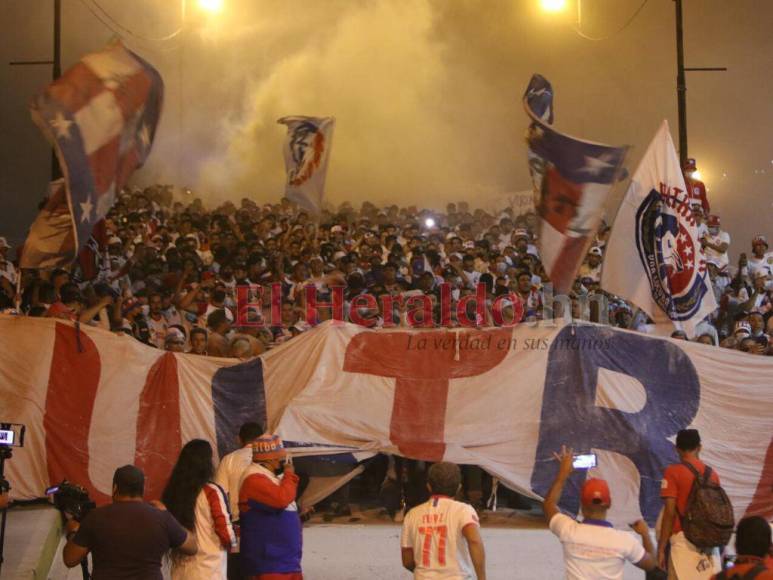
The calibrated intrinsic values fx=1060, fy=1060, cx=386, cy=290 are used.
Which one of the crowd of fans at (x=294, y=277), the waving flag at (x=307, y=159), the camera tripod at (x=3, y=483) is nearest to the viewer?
the camera tripod at (x=3, y=483)

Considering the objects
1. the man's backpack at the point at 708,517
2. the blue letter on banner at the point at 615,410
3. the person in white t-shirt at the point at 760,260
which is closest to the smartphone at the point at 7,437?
the man's backpack at the point at 708,517

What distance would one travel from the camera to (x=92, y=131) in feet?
31.6

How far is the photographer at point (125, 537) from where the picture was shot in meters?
5.39

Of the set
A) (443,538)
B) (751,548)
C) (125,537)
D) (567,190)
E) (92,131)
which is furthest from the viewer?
(567,190)

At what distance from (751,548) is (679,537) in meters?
1.74

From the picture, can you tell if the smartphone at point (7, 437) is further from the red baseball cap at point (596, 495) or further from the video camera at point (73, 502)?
the red baseball cap at point (596, 495)

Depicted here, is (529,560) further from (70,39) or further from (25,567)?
(70,39)

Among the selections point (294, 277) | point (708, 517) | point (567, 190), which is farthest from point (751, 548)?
point (294, 277)

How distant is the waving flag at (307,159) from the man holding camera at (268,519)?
31.7 ft

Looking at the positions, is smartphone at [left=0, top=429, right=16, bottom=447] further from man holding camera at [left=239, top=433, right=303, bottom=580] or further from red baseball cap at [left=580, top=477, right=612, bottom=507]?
red baseball cap at [left=580, top=477, right=612, bottom=507]

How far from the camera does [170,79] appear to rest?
2612 centimetres

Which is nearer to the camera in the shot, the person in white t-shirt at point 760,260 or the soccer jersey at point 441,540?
the soccer jersey at point 441,540

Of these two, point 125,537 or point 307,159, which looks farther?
point 307,159

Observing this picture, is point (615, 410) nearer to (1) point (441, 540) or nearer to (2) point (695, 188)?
(1) point (441, 540)
